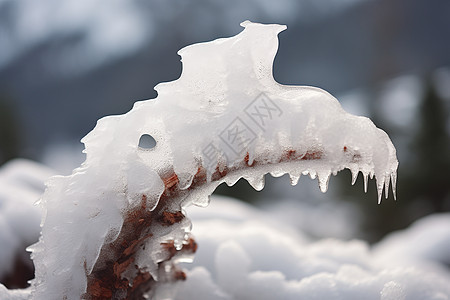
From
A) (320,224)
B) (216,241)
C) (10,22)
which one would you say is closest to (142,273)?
(216,241)

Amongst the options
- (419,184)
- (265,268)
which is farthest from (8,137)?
(265,268)

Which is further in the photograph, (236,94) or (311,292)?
(311,292)

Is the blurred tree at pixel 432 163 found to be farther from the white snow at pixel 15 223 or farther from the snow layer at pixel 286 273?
the white snow at pixel 15 223

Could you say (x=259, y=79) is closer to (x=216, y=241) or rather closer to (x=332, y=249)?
(x=216, y=241)

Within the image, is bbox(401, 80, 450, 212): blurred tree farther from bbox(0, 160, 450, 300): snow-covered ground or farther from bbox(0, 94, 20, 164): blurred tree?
bbox(0, 94, 20, 164): blurred tree

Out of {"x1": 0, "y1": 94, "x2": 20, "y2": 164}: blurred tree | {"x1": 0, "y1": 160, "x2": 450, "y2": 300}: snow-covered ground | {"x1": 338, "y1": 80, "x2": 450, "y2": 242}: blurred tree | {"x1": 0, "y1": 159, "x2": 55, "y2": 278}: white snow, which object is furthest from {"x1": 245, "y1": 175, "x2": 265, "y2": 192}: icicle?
{"x1": 0, "y1": 94, "x2": 20, "y2": 164}: blurred tree

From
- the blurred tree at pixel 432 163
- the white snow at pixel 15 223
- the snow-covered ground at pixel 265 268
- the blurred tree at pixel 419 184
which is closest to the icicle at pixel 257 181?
the snow-covered ground at pixel 265 268

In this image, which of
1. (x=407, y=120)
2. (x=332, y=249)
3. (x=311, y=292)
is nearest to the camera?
(x=311, y=292)

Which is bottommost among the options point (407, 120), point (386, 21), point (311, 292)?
point (311, 292)
